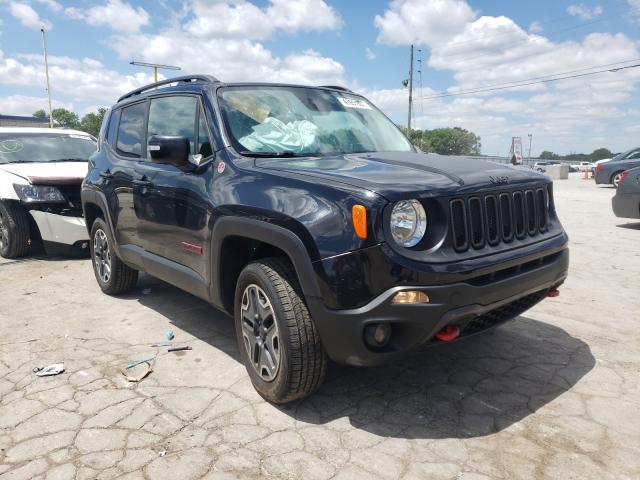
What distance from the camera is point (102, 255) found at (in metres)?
5.54

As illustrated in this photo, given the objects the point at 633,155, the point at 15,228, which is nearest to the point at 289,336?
the point at 15,228

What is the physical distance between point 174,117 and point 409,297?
99.5 inches

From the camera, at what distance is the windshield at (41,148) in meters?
7.81

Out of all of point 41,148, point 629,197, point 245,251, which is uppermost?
point 41,148

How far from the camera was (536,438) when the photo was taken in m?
2.76

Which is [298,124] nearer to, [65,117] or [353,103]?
[353,103]

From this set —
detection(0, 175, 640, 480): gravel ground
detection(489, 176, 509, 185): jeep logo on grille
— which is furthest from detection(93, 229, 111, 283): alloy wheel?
detection(489, 176, 509, 185): jeep logo on grille

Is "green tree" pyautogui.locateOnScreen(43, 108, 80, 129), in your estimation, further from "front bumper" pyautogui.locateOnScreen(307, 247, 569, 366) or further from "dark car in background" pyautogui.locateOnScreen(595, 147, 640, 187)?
"front bumper" pyautogui.locateOnScreen(307, 247, 569, 366)

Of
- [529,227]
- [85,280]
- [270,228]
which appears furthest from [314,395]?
[85,280]

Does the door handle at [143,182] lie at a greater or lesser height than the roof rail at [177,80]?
lesser

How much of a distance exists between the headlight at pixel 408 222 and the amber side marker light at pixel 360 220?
155mm

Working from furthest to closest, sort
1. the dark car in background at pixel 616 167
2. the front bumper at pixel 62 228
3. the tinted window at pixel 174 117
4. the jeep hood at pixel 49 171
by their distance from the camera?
the dark car in background at pixel 616 167
the jeep hood at pixel 49 171
the front bumper at pixel 62 228
the tinted window at pixel 174 117

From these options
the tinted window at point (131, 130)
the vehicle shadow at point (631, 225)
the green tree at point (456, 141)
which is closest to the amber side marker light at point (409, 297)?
the tinted window at point (131, 130)

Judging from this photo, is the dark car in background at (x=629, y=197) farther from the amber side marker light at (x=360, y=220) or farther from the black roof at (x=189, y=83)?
the amber side marker light at (x=360, y=220)
